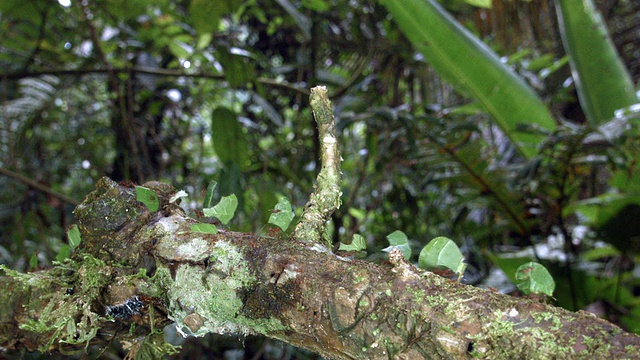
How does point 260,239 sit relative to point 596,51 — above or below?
below

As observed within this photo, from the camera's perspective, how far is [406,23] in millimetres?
1541

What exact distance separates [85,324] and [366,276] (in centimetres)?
29

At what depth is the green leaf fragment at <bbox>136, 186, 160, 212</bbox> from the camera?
51 centimetres

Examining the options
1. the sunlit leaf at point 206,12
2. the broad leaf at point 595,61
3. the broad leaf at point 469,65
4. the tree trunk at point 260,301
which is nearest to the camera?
the tree trunk at point 260,301

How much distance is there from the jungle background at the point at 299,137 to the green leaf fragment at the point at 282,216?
2.19 ft

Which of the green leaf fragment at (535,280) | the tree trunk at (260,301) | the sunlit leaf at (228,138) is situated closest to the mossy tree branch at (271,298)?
the tree trunk at (260,301)

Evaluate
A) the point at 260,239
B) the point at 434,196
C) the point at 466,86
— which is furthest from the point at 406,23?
the point at 260,239

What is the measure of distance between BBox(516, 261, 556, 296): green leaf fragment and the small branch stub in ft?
0.61

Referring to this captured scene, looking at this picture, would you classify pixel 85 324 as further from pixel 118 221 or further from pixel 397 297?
pixel 397 297

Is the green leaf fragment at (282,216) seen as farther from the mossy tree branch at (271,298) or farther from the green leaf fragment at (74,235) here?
the green leaf fragment at (74,235)

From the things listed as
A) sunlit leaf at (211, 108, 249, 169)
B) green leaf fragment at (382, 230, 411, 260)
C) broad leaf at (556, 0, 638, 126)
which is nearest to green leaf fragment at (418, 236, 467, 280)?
green leaf fragment at (382, 230, 411, 260)

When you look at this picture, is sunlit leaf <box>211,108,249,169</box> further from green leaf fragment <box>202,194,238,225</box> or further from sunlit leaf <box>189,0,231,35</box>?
green leaf fragment <box>202,194,238,225</box>

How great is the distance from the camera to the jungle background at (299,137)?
139 cm

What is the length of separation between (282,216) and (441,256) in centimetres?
17
